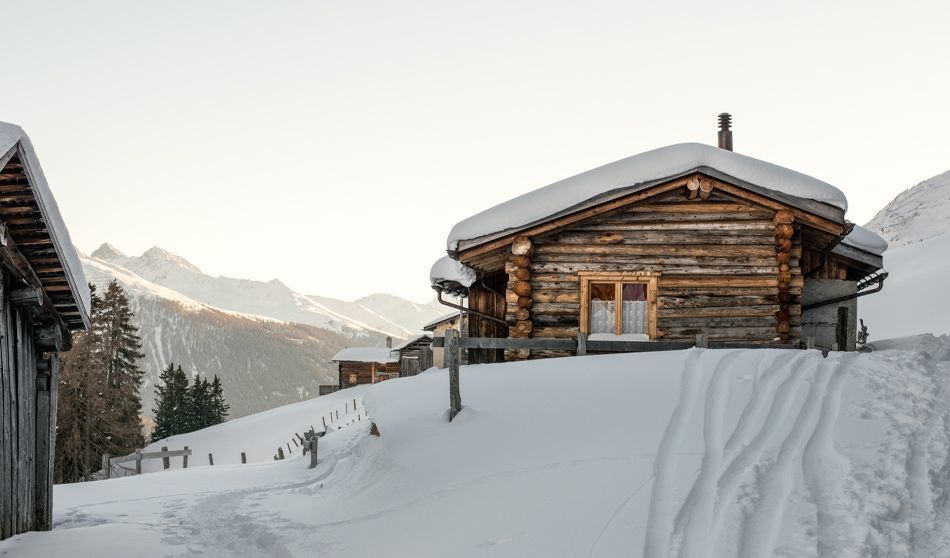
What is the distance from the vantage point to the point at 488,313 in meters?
21.4

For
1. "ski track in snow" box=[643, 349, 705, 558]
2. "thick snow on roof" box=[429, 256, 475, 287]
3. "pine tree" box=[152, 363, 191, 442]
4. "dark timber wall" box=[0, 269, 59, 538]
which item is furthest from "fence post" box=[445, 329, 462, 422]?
"pine tree" box=[152, 363, 191, 442]

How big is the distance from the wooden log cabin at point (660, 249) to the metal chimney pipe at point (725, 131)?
5.36 metres

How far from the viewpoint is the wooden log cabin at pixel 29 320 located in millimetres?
9805

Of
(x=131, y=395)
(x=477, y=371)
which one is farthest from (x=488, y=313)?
(x=131, y=395)

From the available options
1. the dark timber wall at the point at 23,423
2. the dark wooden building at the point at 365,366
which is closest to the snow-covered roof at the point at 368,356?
the dark wooden building at the point at 365,366

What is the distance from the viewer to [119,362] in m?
48.2

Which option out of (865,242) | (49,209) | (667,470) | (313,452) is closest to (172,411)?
(313,452)

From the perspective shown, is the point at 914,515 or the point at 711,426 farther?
the point at 711,426

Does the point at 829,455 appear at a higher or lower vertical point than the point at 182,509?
higher

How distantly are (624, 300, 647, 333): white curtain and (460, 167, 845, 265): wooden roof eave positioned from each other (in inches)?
74.3

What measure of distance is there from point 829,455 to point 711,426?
1.46m

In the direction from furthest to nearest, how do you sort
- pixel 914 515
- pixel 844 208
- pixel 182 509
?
pixel 844 208, pixel 182 509, pixel 914 515

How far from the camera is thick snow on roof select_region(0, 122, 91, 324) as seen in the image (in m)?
8.76

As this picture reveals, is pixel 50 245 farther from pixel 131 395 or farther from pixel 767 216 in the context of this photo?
pixel 131 395
